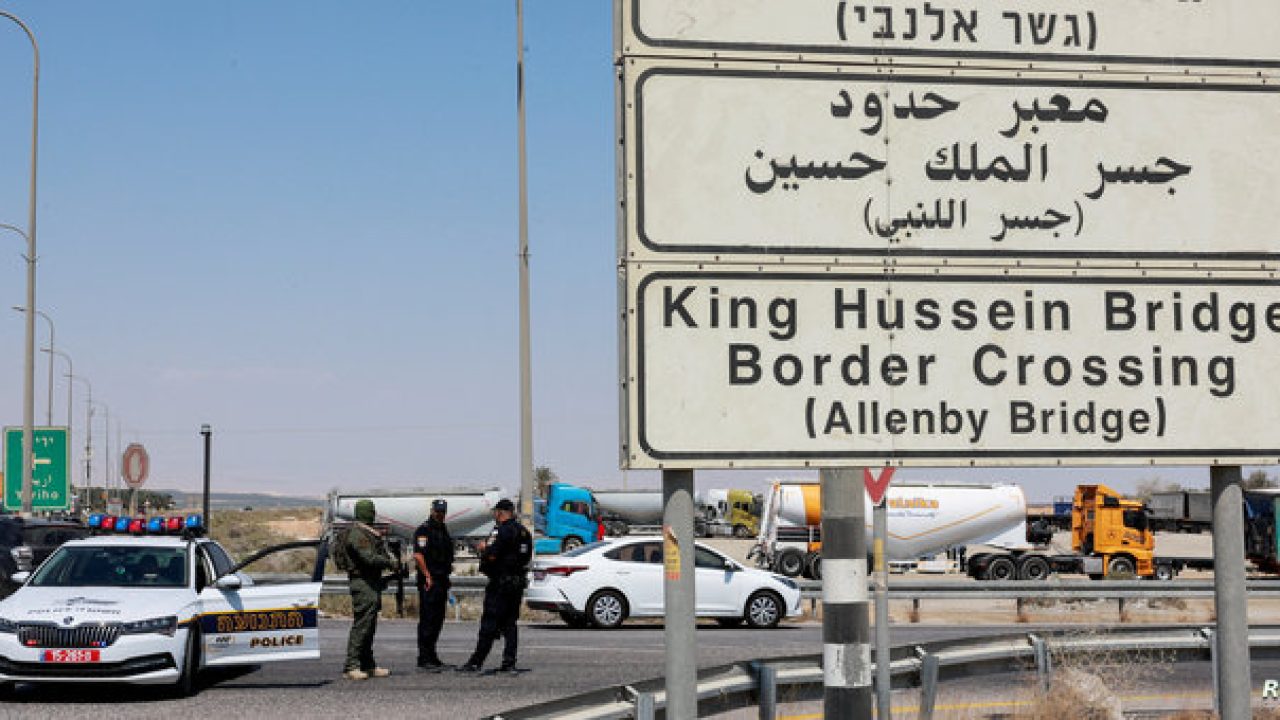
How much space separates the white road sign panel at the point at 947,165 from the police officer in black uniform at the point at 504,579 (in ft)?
34.2

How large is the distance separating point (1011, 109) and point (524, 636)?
17551 mm

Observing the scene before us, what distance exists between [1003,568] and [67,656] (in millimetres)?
36960

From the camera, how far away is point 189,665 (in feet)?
47.5

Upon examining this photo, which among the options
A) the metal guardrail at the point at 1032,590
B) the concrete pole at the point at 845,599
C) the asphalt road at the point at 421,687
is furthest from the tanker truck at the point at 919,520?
the concrete pole at the point at 845,599

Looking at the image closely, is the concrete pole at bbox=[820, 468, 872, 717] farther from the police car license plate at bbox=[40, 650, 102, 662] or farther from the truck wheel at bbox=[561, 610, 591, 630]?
the truck wheel at bbox=[561, 610, 591, 630]

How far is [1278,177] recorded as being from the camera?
654 cm

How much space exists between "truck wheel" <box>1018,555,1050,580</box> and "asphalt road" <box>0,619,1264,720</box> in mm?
26467

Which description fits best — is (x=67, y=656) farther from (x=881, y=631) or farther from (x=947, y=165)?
(x=947, y=165)

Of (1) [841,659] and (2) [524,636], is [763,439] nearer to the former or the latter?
(1) [841,659]

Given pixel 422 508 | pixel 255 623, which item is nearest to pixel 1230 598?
pixel 255 623

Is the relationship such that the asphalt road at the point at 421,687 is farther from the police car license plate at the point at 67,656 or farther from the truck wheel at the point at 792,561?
the truck wheel at the point at 792,561

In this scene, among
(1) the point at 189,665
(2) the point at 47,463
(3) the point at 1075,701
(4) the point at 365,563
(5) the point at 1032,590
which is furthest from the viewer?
(2) the point at 47,463

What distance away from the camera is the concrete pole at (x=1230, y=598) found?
639cm

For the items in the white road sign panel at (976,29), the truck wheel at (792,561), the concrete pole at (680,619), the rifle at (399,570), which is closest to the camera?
the concrete pole at (680,619)
